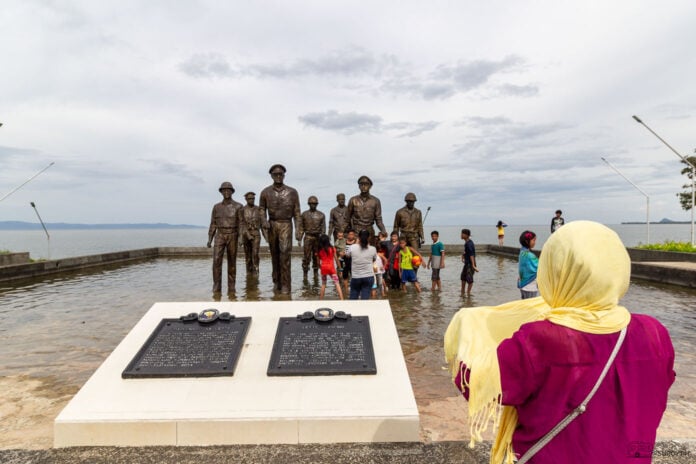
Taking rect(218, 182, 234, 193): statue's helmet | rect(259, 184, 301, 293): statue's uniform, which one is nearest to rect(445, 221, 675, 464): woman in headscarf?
rect(259, 184, 301, 293): statue's uniform

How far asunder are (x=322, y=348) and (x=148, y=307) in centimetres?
661

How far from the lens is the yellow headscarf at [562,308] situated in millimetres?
1484

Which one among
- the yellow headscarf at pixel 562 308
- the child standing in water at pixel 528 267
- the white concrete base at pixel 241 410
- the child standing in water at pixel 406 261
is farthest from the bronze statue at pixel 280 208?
the yellow headscarf at pixel 562 308

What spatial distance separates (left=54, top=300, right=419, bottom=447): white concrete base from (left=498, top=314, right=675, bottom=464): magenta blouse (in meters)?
1.73

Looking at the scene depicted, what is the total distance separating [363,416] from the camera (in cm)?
306

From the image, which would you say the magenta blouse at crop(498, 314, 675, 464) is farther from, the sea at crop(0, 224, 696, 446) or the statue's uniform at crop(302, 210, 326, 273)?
the statue's uniform at crop(302, 210, 326, 273)

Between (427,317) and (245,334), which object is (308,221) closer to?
(427,317)

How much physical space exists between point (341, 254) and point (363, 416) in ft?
24.9

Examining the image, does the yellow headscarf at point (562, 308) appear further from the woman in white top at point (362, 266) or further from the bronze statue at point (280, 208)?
the bronze statue at point (280, 208)

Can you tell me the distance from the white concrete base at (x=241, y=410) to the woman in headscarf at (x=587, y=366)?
172cm

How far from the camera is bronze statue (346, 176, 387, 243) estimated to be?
1003cm

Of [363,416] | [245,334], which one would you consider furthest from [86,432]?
[363,416]

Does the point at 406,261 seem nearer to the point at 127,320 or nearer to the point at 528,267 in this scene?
the point at 528,267

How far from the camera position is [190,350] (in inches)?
146
